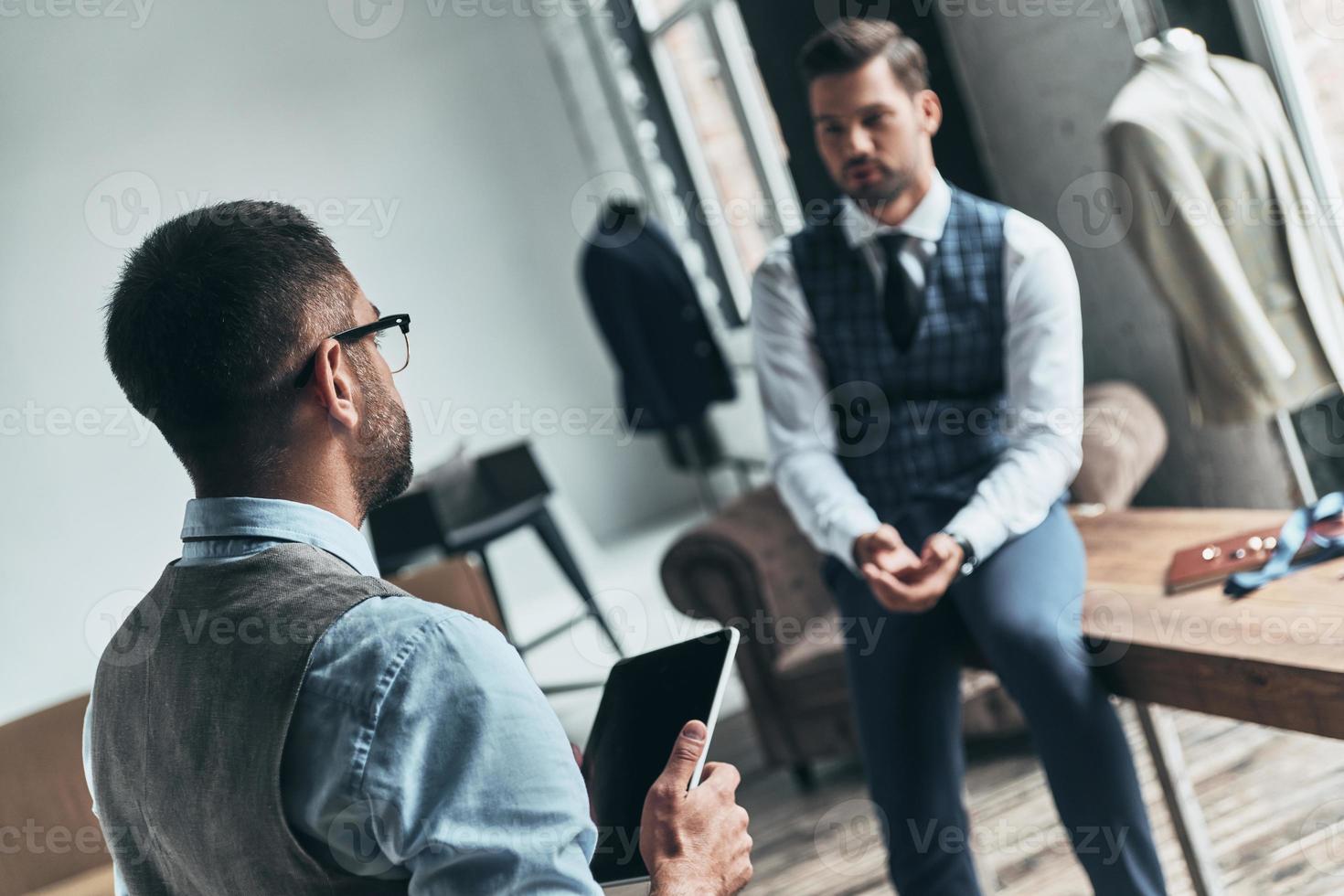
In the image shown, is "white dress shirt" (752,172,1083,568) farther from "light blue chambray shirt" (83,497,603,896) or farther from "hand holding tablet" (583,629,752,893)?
"light blue chambray shirt" (83,497,603,896)

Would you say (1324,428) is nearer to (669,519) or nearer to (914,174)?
(914,174)

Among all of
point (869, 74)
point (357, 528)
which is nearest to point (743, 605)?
point (869, 74)

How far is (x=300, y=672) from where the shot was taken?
2.50ft

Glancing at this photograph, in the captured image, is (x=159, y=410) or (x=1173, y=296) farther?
(x=1173, y=296)

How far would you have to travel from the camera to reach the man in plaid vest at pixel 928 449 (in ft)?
5.39

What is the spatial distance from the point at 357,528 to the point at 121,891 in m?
0.36

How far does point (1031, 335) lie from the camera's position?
183cm
